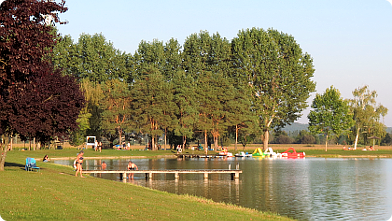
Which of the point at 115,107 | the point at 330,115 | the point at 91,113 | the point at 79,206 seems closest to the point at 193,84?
the point at 115,107

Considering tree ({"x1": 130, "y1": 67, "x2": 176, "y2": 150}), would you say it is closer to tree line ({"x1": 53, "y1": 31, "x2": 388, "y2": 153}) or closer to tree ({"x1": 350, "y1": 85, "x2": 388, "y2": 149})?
tree line ({"x1": 53, "y1": 31, "x2": 388, "y2": 153})

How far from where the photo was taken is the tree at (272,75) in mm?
111750

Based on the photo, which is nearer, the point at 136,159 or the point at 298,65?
the point at 136,159

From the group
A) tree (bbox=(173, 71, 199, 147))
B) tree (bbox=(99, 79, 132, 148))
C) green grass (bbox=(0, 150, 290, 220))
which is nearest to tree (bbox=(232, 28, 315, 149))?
tree (bbox=(173, 71, 199, 147))

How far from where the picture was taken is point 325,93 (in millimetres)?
121000

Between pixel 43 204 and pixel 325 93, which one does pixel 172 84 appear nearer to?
pixel 325 93

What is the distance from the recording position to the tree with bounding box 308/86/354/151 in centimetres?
11738

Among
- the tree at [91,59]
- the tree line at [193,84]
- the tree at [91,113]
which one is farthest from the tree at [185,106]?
→ the tree at [91,59]

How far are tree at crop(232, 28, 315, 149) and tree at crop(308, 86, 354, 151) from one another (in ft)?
19.9

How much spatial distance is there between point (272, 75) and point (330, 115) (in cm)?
2004

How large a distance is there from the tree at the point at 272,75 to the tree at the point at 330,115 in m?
6.08

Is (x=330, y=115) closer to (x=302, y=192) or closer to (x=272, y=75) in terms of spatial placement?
(x=272, y=75)

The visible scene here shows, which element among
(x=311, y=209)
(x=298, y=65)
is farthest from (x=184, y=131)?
(x=311, y=209)

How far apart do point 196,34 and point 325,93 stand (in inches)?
1540
